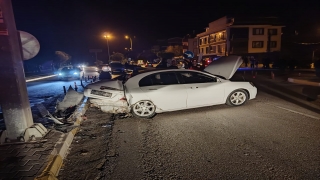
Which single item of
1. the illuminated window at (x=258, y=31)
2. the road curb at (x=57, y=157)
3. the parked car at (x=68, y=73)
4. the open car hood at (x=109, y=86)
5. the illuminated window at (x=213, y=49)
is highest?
the illuminated window at (x=258, y=31)

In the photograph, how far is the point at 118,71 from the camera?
23578 mm

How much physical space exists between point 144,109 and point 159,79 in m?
1.02

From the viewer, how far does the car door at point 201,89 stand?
6.63 meters

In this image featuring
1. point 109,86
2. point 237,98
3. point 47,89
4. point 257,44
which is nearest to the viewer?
point 109,86

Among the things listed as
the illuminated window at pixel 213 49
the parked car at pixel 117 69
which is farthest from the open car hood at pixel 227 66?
the illuminated window at pixel 213 49

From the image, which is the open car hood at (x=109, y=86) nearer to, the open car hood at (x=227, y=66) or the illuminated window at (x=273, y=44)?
the open car hood at (x=227, y=66)

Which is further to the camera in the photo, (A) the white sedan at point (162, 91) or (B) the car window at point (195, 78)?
(B) the car window at point (195, 78)

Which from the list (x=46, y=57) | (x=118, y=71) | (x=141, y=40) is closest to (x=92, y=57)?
(x=46, y=57)

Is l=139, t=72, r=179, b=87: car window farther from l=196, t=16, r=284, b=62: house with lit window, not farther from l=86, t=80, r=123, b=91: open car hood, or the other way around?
l=196, t=16, r=284, b=62: house with lit window

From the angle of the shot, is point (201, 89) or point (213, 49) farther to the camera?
point (213, 49)

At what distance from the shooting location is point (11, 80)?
433 centimetres

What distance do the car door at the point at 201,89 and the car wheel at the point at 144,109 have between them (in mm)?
1147

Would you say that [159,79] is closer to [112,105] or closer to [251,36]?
[112,105]

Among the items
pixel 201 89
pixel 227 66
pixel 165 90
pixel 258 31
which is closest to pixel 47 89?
pixel 165 90
